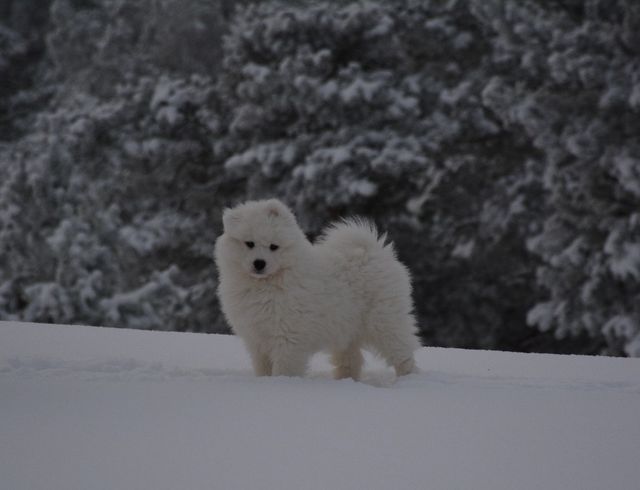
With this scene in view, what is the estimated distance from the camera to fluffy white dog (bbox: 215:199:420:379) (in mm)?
5215

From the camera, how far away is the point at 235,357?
22.2 ft

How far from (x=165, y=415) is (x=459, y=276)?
12.5 m

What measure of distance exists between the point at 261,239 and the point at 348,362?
1068 millimetres

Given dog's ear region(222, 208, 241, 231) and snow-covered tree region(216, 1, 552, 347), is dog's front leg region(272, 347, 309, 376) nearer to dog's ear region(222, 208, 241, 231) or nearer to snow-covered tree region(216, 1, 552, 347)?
dog's ear region(222, 208, 241, 231)

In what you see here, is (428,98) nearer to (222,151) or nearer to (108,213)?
(222,151)

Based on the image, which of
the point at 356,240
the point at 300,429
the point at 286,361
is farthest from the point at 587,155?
the point at 300,429

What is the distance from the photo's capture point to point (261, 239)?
5.29 metres

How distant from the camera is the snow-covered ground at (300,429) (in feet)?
10.0

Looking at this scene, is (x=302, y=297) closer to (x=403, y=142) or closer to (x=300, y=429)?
(x=300, y=429)

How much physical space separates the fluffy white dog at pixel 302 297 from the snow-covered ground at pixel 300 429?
250mm

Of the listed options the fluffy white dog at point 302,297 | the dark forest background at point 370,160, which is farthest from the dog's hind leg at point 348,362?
the dark forest background at point 370,160

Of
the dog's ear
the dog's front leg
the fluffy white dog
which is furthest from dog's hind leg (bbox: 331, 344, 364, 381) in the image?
the dog's ear

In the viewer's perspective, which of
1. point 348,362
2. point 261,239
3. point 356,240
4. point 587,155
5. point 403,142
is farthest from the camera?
point 403,142

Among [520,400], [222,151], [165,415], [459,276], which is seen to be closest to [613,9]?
[459,276]
